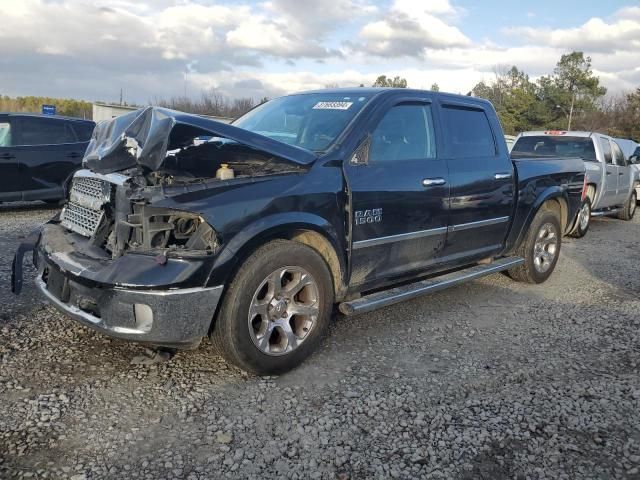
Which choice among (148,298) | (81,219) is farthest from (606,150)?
(148,298)

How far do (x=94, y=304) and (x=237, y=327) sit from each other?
86cm

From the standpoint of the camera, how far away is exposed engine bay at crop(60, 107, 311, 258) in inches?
124

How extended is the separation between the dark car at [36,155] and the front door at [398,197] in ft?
21.9

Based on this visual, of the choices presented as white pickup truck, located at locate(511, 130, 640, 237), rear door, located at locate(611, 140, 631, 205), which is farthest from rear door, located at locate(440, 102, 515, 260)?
rear door, located at locate(611, 140, 631, 205)

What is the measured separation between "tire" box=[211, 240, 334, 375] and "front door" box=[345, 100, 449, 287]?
44 centimetres

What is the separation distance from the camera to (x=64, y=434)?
278 cm

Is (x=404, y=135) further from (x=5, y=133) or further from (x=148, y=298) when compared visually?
(x=5, y=133)

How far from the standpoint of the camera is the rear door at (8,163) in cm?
895

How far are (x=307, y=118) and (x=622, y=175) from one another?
375 inches

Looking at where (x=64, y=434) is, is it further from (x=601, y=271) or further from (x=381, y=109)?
(x=601, y=271)

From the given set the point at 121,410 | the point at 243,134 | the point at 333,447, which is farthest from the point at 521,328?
the point at 121,410

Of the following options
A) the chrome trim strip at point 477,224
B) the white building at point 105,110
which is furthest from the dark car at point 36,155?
the white building at point 105,110

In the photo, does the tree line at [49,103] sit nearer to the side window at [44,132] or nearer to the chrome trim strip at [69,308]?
the side window at [44,132]

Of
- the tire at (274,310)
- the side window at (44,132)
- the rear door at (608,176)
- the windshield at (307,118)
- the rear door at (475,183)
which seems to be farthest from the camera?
the rear door at (608,176)
